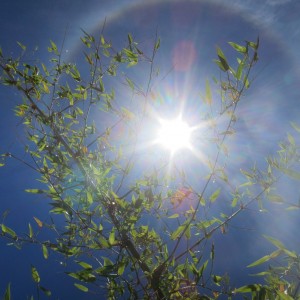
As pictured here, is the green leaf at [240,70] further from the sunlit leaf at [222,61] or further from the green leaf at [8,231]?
the green leaf at [8,231]

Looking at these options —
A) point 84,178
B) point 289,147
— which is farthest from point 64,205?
point 289,147

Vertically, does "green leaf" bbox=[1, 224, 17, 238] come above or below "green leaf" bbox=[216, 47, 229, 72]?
below

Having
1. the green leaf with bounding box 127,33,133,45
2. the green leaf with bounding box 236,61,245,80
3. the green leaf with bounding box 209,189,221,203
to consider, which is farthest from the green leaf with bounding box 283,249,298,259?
the green leaf with bounding box 127,33,133,45

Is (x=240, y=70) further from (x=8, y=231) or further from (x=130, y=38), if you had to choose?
(x=8, y=231)

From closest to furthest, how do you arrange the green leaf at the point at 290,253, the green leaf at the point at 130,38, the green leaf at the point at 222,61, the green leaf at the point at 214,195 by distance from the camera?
the green leaf at the point at 290,253
the green leaf at the point at 222,61
the green leaf at the point at 214,195
the green leaf at the point at 130,38

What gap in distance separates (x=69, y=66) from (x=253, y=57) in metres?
1.97

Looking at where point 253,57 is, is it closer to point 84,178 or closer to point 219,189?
point 219,189

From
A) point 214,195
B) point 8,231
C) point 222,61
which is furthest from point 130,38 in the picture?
point 8,231

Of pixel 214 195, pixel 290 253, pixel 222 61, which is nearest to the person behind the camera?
pixel 290 253

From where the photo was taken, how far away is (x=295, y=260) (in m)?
1.81

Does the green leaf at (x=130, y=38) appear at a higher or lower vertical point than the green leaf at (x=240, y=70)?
higher

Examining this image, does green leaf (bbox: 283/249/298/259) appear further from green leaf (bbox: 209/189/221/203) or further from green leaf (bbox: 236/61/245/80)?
green leaf (bbox: 236/61/245/80)

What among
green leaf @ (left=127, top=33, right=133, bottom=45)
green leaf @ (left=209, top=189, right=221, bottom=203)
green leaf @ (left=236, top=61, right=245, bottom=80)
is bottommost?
green leaf @ (left=209, top=189, right=221, bottom=203)

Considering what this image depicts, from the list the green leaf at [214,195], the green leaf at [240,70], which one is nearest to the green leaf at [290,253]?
the green leaf at [214,195]
